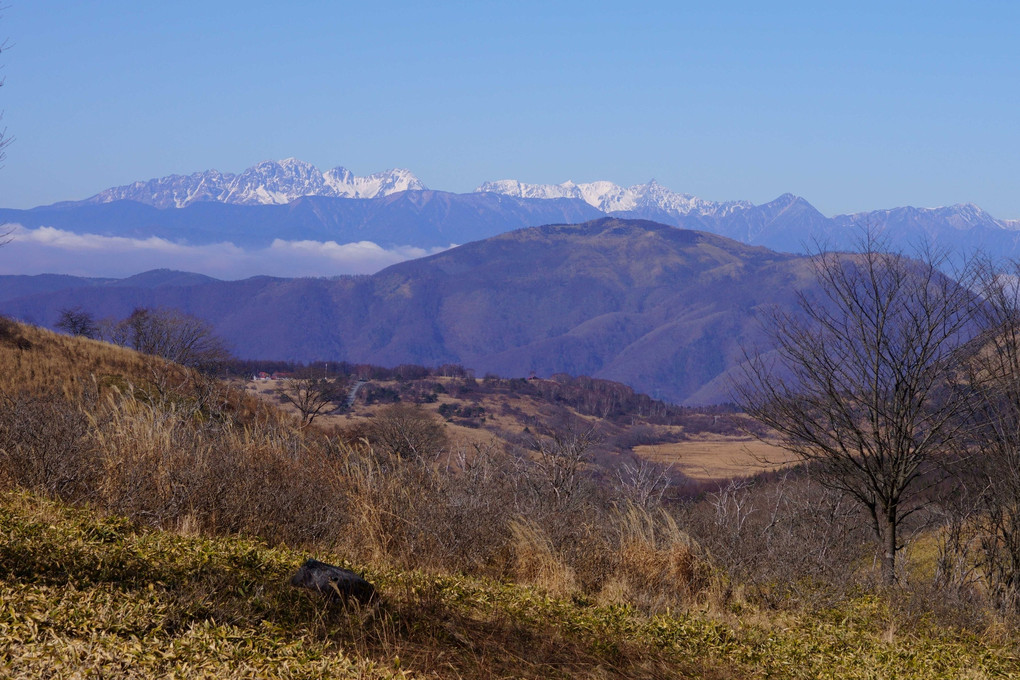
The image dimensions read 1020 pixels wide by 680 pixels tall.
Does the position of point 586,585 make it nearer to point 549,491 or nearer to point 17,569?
point 549,491

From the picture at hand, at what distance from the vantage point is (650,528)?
9.13 meters

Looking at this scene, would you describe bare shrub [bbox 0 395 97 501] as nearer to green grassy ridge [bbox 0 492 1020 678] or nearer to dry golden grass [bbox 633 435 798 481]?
green grassy ridge [bbox 0 492 1020 678]

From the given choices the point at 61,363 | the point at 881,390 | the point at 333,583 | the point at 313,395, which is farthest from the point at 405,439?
the point at 313,395

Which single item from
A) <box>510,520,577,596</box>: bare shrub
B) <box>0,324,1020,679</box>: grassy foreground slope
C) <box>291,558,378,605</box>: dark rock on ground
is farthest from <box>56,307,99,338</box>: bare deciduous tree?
<box>291,558,378,605</box>: dark rock on ground

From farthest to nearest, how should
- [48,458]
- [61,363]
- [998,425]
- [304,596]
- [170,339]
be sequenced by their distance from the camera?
1. [170,339]
2. [61,363]
3. [998,425]
4. [48,458]
5. [304,596]

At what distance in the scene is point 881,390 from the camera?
38.5 feet

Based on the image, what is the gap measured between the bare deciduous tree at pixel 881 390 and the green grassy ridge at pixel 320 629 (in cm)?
350

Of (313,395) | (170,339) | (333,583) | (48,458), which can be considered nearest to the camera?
(333,583)

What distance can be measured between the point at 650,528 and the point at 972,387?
507cm

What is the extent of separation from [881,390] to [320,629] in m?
→ 9.42

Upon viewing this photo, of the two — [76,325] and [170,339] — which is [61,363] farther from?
[76,325]

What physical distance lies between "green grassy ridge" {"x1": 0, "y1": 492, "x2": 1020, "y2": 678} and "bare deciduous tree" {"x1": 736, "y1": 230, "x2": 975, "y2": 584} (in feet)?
11.5

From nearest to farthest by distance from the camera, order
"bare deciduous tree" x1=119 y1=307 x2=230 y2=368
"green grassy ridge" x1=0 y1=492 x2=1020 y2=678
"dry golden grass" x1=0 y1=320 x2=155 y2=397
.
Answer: "green grassy ridge" x1=0 y1=492 x2=1020 y2=678 → "dry golden grass" x1=0 y1=320 x2=155 y2=397 → "bare deciduous tree" x1=119 y1=307 x2=230 y2=368

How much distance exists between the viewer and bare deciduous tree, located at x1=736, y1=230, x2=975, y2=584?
36.9 ft
